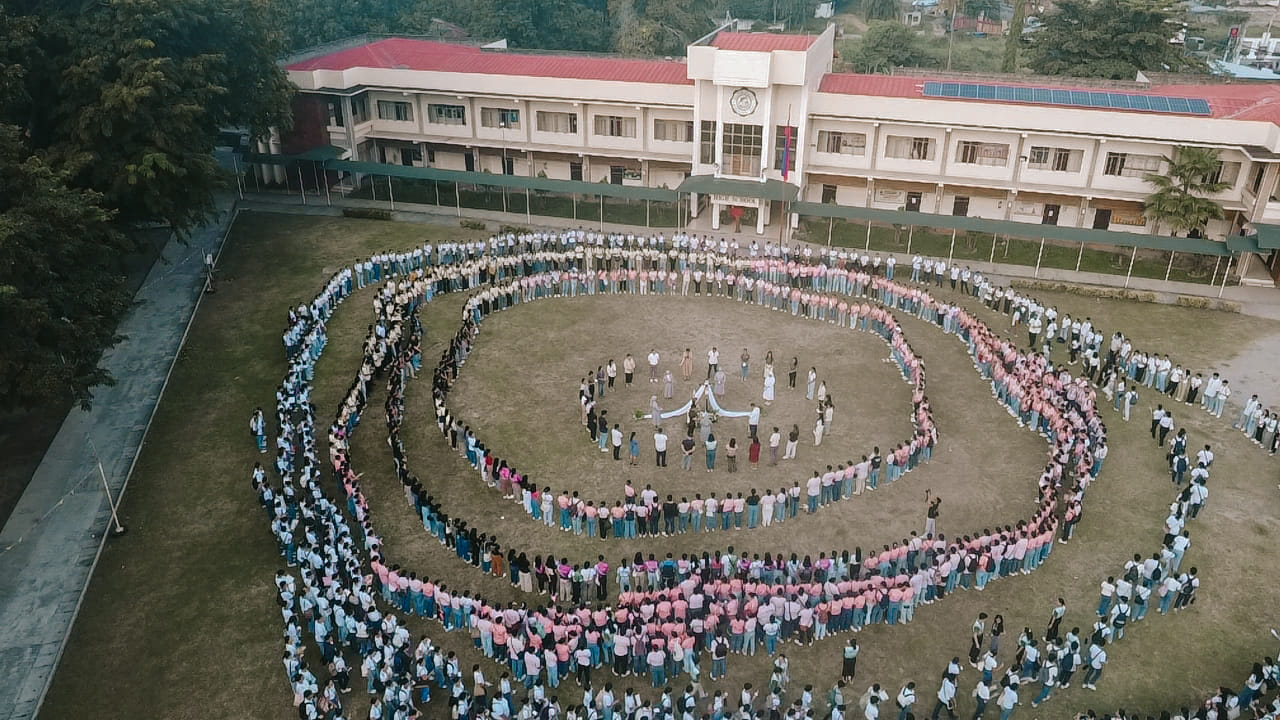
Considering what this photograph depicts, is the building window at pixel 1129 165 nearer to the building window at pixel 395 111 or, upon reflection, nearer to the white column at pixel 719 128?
the white column at pixel 719 128

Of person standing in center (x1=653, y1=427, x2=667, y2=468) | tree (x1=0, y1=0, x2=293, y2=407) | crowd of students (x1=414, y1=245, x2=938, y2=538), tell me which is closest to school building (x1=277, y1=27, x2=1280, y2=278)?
tree (x1=0, y1=0, x2=293, y2=407)

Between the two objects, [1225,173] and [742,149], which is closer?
[1225,173]

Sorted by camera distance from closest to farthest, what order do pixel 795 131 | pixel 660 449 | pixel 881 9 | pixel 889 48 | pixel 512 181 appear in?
pixel 660 449 → pixel 795 131 → pixel 512 181 → pixel 889 48 → pixel 881 9

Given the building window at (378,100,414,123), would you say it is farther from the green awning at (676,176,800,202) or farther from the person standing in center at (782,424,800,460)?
the person standing in center at (782,424,800,460)

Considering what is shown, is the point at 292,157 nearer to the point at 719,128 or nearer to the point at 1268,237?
the point at 719,128

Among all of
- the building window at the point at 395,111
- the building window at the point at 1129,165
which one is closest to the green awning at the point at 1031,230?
the building window at the point at 1129,165

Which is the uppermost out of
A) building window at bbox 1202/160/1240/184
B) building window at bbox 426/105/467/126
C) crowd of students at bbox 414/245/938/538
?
building window at bbox 426/105/467/126

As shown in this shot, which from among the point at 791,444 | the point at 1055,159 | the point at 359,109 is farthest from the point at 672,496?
the point at 359,109
